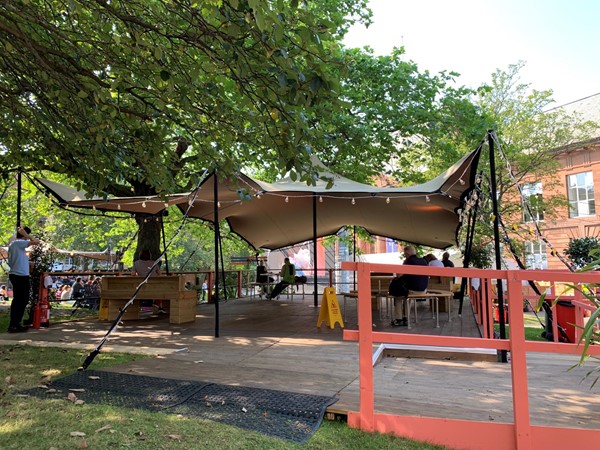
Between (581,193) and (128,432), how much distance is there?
2888 centimetres

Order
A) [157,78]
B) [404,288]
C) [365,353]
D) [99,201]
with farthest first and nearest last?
[99,201] → [404,288] → [157,78] → [365,353]

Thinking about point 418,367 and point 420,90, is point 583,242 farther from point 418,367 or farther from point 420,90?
point 418,367

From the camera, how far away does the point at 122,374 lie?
4445 millimetres

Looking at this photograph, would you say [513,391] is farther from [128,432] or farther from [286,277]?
[286,277]

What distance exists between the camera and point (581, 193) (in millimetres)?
25984

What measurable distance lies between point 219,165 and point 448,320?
529cm

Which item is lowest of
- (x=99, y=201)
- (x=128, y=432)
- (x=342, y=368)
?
(x=342, y=368)

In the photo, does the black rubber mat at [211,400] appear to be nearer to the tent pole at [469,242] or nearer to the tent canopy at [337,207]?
the tent canopy at [337,207]

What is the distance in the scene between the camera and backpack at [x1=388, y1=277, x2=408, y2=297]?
762cm

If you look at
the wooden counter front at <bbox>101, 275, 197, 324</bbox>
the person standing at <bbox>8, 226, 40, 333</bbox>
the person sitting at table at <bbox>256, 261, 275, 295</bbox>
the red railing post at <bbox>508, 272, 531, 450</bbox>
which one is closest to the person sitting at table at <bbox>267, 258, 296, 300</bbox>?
the person sitting at table at <bbox>256, 261, 275, 295</bbox>

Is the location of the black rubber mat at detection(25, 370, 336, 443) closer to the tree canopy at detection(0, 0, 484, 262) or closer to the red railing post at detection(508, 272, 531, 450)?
the red railing post at detection(508, 272, 531, 450)

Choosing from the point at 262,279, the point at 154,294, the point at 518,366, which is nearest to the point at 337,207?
the point at 262,279

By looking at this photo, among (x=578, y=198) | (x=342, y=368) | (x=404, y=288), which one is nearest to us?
(x=342, y=368)

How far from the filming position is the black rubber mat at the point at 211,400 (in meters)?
3.18
